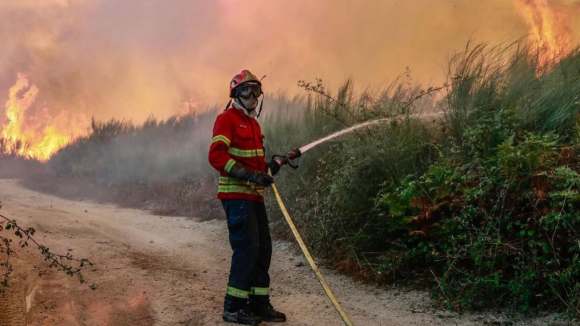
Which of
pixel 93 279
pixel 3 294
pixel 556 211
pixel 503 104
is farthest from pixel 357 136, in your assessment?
pixel 3 294

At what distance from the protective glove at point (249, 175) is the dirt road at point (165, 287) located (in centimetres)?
141

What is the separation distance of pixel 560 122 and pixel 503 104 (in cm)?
65

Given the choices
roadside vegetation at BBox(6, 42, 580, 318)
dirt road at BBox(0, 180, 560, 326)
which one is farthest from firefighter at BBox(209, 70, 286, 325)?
roadside vegetation at BBox(6, 42, 580, 318)

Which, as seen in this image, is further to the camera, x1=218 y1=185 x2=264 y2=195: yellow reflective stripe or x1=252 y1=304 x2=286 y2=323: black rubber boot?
x1=252 y1=304 x2=286 y2=323: black rubber boot

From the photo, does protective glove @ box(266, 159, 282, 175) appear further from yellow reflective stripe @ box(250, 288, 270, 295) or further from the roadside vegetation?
the roadside vegetation

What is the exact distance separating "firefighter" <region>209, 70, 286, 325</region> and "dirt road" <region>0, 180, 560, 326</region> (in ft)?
1.14

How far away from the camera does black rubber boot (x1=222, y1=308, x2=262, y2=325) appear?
16.2 ft

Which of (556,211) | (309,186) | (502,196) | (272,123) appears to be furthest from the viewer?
(272,123)

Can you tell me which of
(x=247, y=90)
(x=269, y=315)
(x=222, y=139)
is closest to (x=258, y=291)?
(x=269, y=315)

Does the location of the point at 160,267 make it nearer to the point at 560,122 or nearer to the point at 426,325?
the point at 426,325

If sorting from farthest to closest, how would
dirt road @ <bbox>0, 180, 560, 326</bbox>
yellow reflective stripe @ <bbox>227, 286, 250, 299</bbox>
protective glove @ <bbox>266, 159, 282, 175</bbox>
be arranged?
dirt road @ <bbox>0, 180, 560, 326</bbox>, protective glove @ <bbox>266, 159, 282, 175</bbox>, yellow reflective stripe @ <bbox>227, 286, 250, 299</bbox>

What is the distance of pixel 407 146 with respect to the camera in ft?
22.0

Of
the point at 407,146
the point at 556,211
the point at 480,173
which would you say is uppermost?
the point at 407,146

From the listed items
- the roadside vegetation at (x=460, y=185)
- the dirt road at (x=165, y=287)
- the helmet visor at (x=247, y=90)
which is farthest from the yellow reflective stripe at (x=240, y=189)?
the roadside vegetation at (x=460, y=185)
